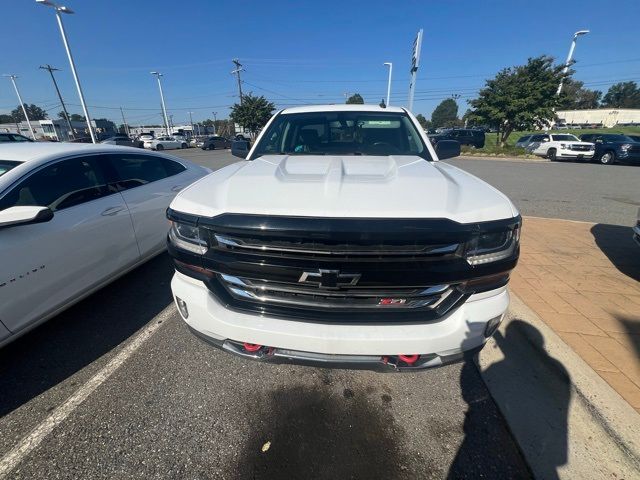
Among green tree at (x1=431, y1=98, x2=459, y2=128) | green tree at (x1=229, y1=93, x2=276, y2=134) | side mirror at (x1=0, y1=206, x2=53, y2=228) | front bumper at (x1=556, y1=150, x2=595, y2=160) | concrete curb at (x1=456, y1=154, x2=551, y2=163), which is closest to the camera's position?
side mirror at (x1=0, y1=206, x2=53, y2=228)

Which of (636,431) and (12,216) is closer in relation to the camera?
(636,431)

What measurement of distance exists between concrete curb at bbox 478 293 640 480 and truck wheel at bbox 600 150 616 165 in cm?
1968

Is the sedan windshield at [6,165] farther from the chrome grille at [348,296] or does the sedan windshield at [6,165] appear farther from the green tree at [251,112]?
the green tree at [251,112]

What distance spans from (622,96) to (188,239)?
146 metres

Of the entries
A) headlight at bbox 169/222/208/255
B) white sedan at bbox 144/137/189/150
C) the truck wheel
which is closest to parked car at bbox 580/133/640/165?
the truck wheel

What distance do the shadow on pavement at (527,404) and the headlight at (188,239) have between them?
1.79 m

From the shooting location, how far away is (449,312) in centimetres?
159

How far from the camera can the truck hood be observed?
1506 mm

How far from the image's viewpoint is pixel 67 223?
2.55 meters

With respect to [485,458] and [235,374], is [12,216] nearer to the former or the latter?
[235,374]

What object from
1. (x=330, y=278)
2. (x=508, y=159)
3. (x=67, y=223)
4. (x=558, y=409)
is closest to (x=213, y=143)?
(x=508, y=159)

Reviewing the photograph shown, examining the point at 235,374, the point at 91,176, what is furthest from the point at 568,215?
the point at 91,176

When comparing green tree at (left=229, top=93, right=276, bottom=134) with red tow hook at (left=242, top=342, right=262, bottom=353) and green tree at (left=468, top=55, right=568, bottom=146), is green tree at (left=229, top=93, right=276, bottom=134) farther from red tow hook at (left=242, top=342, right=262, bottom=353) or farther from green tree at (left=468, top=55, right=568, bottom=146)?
red tow hook at (left=242, top=342, right=262, bottom=353)

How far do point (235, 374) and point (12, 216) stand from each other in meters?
1.85
